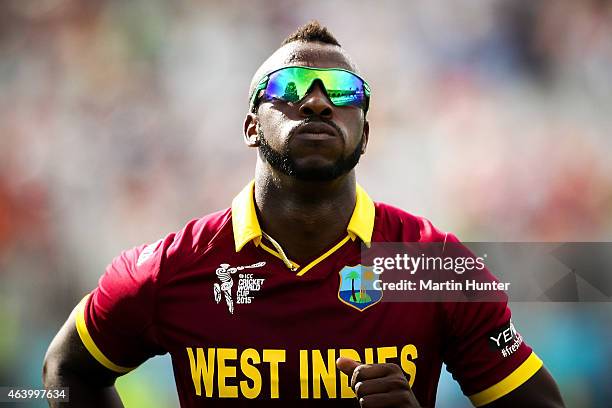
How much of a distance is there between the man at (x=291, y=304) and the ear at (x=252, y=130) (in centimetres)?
2

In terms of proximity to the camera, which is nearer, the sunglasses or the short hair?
the sunglasses

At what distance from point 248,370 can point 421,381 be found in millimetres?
614

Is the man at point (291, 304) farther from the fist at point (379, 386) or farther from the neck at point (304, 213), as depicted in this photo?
the fist at point (379, 386)

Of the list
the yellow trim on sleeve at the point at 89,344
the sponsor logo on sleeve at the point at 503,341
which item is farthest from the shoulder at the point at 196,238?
the sponsor logo on sleeve at the point at 503,341

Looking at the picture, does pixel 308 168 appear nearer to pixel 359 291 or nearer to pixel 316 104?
pixel 316 104

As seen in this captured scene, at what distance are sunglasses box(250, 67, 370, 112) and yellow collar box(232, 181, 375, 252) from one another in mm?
385

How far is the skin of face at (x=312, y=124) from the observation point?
105 inches

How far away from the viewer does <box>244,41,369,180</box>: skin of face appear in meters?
2.67

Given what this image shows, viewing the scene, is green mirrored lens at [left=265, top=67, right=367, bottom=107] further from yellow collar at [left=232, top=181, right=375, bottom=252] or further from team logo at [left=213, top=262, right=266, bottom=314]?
team logo at [left=213, top=262, right=266, bottom=314]

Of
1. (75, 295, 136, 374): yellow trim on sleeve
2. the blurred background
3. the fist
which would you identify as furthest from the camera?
the blurred background

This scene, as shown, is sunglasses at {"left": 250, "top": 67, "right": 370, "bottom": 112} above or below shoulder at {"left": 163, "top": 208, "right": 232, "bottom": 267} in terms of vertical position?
above

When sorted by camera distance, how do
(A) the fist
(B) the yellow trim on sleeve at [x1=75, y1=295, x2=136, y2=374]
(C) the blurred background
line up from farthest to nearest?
(C) the blurred background < (B) the yellow trim on sleeve at [x1=75, y1=295, x2=136, y2=374] < (A) the fist

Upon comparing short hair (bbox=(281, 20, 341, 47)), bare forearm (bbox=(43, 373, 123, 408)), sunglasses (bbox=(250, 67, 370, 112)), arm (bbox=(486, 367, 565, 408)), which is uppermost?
short hair (bbox=(281, 20, 341, 47))

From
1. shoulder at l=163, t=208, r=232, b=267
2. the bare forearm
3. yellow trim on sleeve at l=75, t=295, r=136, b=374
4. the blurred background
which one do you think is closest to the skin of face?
shoulder at l=163, t=208, r=232, b=267
